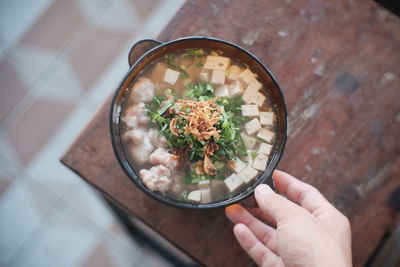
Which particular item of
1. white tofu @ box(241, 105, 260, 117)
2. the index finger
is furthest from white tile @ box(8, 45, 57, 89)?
the index finger

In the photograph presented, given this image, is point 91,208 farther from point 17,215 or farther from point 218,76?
point 218,76

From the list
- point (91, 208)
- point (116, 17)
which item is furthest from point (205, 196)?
point (116, 17)

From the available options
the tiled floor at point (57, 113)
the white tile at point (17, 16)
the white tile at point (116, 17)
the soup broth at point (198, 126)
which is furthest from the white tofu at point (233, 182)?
the white tile at point (17, 16)

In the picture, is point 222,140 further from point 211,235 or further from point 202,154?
point 211,235

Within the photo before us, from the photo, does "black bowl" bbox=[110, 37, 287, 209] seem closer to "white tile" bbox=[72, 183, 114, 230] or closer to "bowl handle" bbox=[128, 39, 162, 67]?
"bowl handle" bbox=[128, 39, 162, 67]

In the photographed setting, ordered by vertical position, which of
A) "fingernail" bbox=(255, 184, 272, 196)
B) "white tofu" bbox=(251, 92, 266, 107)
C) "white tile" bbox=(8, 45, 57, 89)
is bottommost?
"white tile" bbox=(8, 45, 57, 89)

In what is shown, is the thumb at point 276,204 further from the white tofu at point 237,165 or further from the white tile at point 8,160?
the white tile at point 8,160

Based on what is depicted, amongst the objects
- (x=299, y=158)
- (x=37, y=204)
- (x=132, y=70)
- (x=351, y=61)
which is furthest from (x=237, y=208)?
(x=37, y=204)
